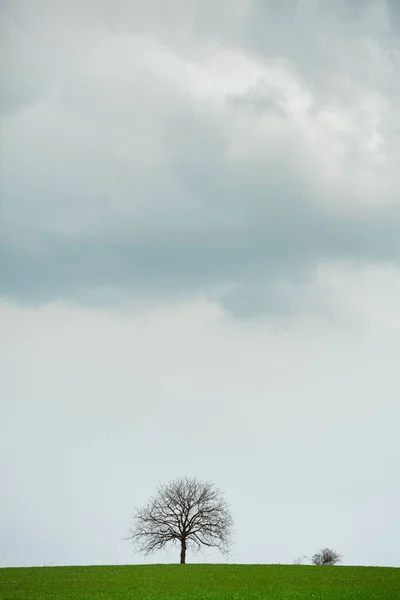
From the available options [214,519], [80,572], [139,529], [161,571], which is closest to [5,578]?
[80,572]

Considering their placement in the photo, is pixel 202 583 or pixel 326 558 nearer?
pixel 202 583

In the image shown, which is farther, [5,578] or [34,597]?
[5,578]

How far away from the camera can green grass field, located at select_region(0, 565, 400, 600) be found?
3922 centimetres

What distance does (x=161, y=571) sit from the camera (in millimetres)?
60531

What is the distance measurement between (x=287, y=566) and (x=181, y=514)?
1943 cm

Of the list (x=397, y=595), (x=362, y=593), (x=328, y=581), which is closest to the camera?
(x=397, y=595)

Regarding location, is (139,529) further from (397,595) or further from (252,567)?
(397,595)

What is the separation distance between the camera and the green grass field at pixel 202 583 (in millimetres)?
39219

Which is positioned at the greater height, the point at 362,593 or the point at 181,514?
the point at 181,514

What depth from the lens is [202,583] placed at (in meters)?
48.8

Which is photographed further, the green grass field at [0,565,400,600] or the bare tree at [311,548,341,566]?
the bare tree at [311,548,341,566]

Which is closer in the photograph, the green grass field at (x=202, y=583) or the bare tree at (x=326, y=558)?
the green grass field at (x=202, y=583)

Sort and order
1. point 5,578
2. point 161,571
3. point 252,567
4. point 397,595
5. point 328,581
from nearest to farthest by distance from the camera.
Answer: point 397,595 → point 328,581 → point 5,578 → point 161,571 → point 252,567

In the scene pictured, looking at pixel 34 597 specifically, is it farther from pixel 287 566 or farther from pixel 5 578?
pixel 287 566
